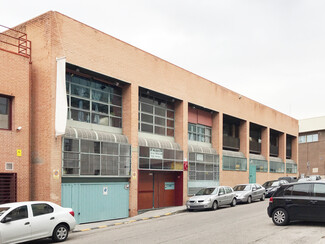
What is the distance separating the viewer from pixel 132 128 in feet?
74.2

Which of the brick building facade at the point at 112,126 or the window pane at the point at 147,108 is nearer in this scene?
the brick building facade at the point at 112,126

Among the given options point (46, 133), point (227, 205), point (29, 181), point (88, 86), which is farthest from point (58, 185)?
point (227, 205)

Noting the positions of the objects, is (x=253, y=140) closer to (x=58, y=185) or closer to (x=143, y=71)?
(x=143, y=71)

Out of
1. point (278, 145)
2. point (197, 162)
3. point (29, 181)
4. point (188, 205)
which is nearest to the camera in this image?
point (29, 181)

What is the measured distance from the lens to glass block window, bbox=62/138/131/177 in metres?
18.7

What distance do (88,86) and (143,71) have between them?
158 inches

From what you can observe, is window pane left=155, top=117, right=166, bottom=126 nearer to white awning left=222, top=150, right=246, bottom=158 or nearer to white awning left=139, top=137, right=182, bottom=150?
white awning left=139, top=137, right=182, bottom=150

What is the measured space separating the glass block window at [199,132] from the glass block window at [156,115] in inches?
92.0

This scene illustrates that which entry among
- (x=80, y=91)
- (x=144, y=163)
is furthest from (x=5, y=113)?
(x=144, y=163)

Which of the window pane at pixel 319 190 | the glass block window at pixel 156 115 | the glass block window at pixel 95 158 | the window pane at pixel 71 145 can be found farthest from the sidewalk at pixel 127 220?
the window pane at pixel 319 190

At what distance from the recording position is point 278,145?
152 feet

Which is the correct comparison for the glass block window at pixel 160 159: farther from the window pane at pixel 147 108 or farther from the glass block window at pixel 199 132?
the glass block window at pixel 199 132

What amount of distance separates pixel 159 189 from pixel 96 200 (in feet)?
22.3

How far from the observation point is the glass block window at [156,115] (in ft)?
81.1
